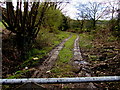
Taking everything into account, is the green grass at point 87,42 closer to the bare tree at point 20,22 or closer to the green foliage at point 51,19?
the bare tree at point 20,22

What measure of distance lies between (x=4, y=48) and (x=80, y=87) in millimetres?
3952

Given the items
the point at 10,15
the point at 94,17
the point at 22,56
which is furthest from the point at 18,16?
the point at 94,17

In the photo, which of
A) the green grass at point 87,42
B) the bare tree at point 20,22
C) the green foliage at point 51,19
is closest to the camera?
the bare tree at point 20,22

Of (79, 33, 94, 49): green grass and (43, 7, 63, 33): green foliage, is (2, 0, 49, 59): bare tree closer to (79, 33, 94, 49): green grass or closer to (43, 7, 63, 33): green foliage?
(79, 33, 94, 49): green grass

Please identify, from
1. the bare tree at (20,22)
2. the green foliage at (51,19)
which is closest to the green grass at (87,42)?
the bare tree at (20,22)

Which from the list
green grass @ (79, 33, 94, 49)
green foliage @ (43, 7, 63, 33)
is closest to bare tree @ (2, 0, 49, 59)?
green grass @ (79, 33, 94, 49)

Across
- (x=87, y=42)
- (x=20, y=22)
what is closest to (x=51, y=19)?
(x=87, y=42)

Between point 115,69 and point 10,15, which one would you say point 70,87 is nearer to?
point 115,69

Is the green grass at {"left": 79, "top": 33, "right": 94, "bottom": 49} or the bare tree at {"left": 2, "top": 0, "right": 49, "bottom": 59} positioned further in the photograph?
the green grass at {"left": 79, "top": 33, "right": 94, "bottom": 49}

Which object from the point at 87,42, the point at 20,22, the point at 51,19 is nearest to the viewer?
the point at 20,22

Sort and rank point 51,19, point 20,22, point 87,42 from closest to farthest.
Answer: point 20,22, point 87,42, point 51,19

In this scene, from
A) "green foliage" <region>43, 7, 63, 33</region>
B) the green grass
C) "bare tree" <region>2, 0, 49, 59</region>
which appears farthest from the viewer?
"green foliage" <region>43, 7, 63, 33</region>

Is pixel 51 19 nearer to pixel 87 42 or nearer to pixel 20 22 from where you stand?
pixel 87 42

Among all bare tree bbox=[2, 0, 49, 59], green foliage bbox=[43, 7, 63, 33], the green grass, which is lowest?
the green grass
